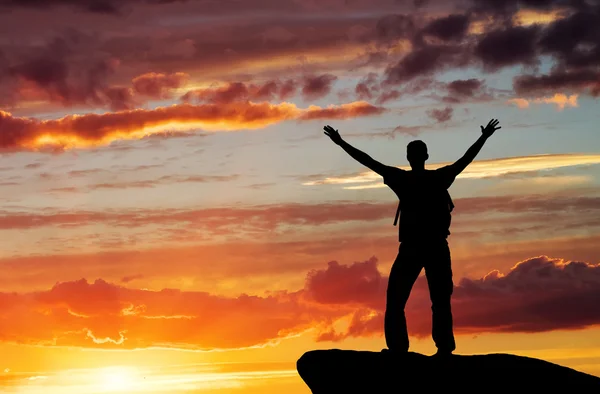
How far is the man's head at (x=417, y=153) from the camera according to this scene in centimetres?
2070

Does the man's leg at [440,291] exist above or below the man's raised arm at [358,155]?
below

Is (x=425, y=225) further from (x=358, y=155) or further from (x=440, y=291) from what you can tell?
(x=358, y=155)

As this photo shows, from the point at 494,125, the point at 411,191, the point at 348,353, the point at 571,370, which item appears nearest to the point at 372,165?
the point at 411,191

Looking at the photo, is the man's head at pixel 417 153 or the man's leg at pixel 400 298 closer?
the man's head at pixel 417 153

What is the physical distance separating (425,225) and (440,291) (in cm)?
144

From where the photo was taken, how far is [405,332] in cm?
2109

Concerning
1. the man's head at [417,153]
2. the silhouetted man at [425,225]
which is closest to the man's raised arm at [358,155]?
the silhouetted man at [425,225]

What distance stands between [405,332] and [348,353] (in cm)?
168

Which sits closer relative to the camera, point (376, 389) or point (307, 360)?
point (376, 389)

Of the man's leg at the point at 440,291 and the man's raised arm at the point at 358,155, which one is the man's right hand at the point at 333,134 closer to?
the man's raised arm at the point at 358,155

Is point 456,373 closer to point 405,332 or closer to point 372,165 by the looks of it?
point 405,332

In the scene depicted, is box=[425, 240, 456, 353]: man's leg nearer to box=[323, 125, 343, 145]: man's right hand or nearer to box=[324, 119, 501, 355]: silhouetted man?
box=[324, 119, 501, 355]: silhouetted man

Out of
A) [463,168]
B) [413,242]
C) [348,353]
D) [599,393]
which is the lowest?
[599,393]

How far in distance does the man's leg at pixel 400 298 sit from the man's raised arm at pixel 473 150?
1983 mm
